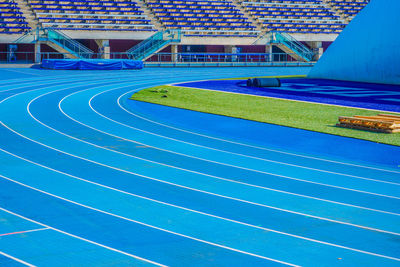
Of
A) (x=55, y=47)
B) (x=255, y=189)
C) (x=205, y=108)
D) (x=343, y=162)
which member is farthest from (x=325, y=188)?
(x=55, y=47)

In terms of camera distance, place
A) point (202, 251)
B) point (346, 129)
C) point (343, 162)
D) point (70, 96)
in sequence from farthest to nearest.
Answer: point (70, 96) → point (346, 129) → point (343, 162) → point (202, 251)

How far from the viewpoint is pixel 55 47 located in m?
41.6

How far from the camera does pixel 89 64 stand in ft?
125

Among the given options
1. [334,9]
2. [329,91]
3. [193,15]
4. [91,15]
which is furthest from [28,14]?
[334,9]

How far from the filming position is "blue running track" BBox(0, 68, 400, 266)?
667 centimetres

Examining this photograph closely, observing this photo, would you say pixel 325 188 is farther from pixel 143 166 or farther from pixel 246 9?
pixel 246 9

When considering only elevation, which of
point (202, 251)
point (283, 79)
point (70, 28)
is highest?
point (70, 28)

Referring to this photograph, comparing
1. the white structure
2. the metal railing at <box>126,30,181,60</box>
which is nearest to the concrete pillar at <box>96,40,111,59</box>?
the metal railing at <box>126,30,181,60</box>

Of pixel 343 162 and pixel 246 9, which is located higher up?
pixel 246 9

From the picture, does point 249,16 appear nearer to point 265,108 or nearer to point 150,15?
point 150,15

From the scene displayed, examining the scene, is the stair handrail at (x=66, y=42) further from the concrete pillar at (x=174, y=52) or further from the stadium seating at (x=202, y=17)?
the stadium seating at (x=202, y=17)

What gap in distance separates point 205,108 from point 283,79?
13861 millimetres

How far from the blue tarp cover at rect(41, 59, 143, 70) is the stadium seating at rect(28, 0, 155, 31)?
536 centimetres

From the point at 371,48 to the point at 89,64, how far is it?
17.1m
